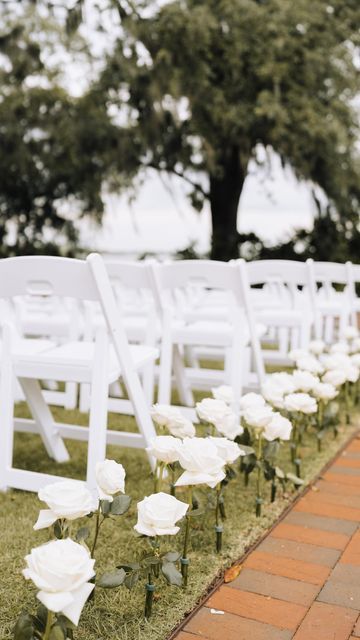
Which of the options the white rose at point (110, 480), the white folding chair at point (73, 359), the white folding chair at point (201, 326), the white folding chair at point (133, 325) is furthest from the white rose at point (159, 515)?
the white folding chair at point (201, 326)

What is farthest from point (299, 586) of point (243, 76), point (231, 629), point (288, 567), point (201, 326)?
point (243, 76)

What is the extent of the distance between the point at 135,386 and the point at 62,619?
1.28 metres

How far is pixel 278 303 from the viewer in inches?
225

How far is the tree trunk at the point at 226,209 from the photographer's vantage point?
13.4 metres

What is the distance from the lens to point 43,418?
302 cm

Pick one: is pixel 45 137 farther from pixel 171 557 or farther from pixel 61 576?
pixel 61 576

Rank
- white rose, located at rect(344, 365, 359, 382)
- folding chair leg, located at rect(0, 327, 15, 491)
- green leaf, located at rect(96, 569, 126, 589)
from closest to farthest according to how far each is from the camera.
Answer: green leaf, located at rect(96, 569, 126, 589) → folding chair leg, located at rect(0, 327, 15, 491) → white rose, located at rect(344, 365, 359, 382)

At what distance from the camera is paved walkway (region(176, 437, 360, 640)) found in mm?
1750

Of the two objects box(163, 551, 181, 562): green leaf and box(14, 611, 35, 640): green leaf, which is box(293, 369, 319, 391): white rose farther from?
box(14, 611, 35, 640): green leaf

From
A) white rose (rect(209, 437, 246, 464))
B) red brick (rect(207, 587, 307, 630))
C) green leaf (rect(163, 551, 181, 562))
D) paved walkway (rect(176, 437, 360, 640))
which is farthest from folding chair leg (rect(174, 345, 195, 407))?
green leaf (rect(163, 551, 181, 562))

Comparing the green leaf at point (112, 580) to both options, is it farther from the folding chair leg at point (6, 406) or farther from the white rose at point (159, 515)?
the folding chair leg at point (6, 406)

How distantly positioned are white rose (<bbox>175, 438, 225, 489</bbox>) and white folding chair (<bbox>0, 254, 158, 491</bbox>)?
0.73m

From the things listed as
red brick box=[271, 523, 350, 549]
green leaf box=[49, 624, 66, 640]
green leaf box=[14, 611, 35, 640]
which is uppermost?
green leaf box=[49, 624, 66, 640]

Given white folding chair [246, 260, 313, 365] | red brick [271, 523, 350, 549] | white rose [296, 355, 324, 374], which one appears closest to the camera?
red brick [271, 523, 350, 549]
